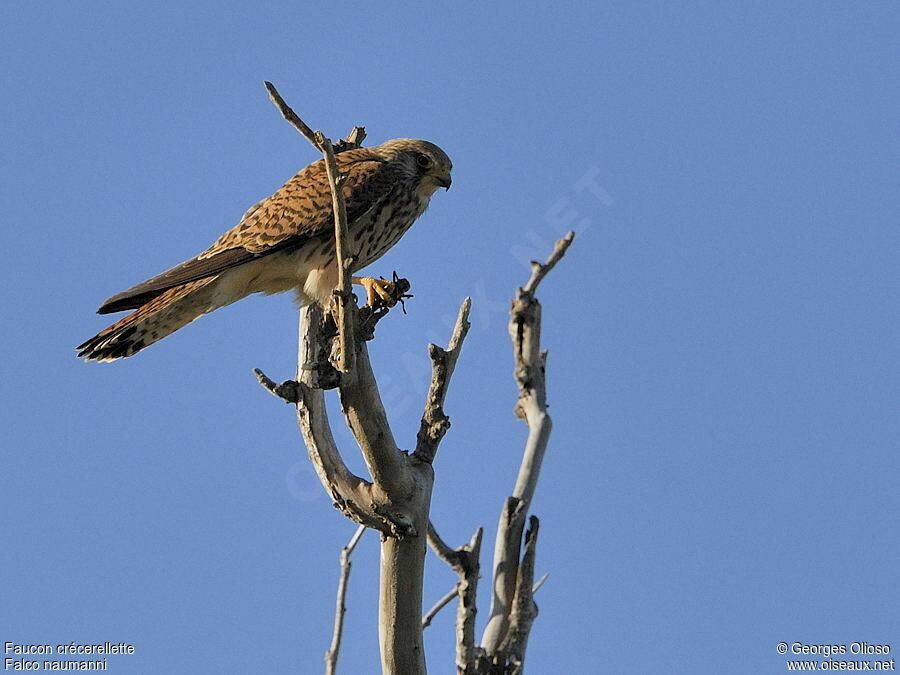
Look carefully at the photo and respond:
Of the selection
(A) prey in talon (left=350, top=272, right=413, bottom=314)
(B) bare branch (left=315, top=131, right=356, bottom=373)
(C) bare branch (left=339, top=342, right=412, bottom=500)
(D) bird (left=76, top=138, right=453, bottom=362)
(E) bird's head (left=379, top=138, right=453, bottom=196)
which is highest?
(E) bird's head (left=379, top=138, right=453, bottom=196)

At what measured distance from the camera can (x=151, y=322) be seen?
3.96 metres

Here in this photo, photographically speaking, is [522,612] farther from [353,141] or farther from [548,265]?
[353,141]

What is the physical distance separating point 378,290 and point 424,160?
1.28 m

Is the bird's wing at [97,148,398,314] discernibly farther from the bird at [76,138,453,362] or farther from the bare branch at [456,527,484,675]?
the bare branch at [456,527,484,675]

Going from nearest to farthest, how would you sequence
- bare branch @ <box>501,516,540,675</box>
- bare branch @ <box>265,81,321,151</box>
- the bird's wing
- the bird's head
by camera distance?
bare branch @ <box>265,81,321,151</box> < bare branch @ <box>501,516,540,675</box> < the bird's wing < the bird's head

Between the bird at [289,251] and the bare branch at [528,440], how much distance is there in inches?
26.9

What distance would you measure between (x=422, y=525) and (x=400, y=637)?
345mm

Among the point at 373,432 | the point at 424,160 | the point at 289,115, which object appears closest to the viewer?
the point at 289,115

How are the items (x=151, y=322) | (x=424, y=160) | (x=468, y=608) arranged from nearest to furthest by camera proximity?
(x=468, y=608)
(x=151, y=322)
(x=424, y=160)

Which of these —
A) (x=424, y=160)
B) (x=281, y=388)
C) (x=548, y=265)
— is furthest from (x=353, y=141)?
(x=281, y=388)

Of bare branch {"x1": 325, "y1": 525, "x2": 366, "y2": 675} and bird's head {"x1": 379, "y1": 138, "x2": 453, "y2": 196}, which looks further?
bird's head {"x1": 379, "y1": 138, "x2": 453, "y2": 196}

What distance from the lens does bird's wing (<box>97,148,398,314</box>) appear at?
3998 mm

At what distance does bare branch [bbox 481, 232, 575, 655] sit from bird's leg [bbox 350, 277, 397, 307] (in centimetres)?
96

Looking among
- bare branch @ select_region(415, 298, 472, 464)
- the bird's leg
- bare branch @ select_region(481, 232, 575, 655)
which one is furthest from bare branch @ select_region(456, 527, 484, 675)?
the bird's leg
